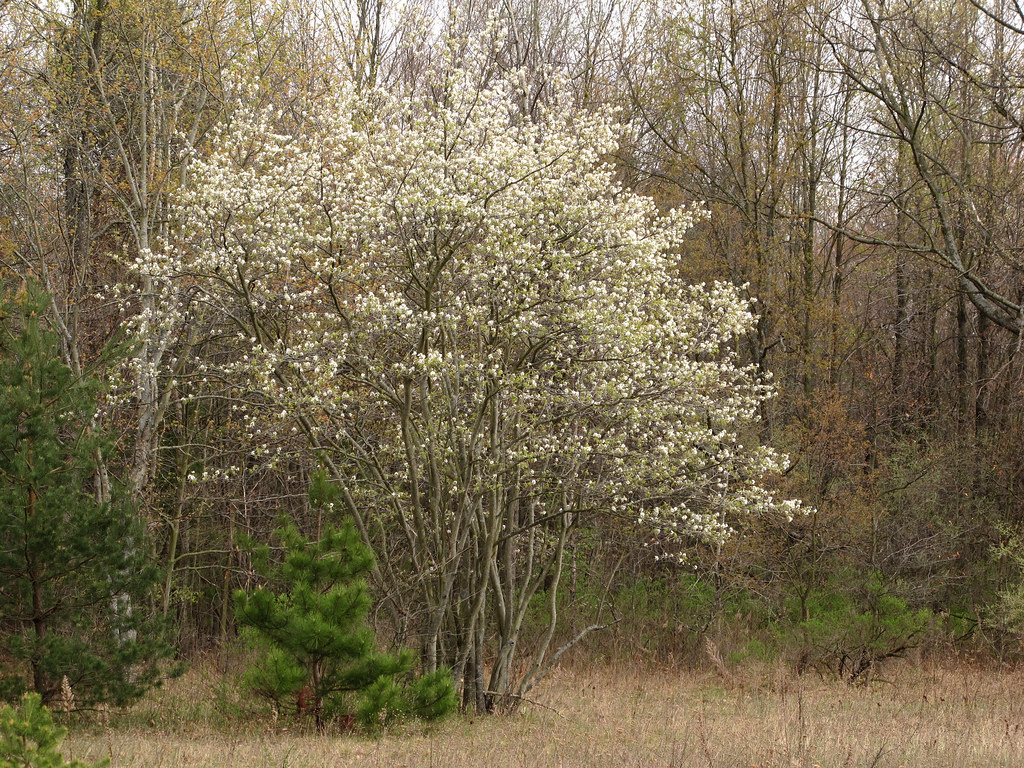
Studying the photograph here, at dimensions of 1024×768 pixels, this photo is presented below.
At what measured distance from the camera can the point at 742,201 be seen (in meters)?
18.9

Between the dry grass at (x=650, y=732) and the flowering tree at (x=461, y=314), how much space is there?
5.37 feet

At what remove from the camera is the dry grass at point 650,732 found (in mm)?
7219

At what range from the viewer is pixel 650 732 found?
30.4 ft

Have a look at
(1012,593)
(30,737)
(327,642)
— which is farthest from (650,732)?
(1012,593)

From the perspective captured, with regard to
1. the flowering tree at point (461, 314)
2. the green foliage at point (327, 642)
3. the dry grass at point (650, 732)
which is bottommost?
the dry grass at point (650, 732)

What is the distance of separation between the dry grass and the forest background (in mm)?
1038

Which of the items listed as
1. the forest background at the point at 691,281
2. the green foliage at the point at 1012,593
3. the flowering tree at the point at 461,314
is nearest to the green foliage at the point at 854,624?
the forest background at the point at 691,281

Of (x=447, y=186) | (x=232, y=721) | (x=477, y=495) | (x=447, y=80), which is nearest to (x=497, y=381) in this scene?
(x=477, y=495)

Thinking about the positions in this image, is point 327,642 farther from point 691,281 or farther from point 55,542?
point 691,281

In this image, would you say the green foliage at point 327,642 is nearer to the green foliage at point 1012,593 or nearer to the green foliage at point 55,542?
the green foliage at point 55,542

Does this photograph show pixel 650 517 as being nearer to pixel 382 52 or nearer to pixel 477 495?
pixel 477 495

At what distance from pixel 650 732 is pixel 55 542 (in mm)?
5913

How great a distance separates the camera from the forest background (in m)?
12.2

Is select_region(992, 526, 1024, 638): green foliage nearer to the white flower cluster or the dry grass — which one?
the dry grass
